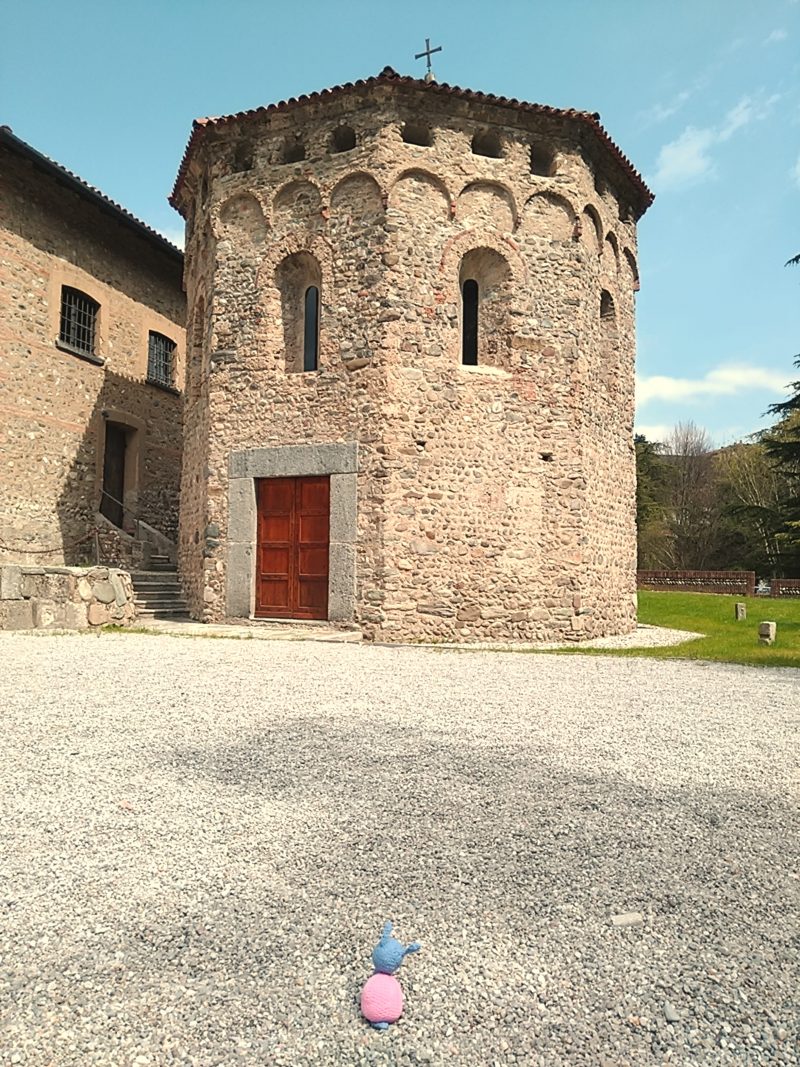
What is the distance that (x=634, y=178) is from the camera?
42.8 ft

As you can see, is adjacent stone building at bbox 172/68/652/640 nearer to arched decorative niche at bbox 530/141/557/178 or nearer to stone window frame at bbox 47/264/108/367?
arched decorative niche at bbox 530/141/557/178

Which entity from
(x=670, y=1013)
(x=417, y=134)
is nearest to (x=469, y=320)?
(x=417, y=134)

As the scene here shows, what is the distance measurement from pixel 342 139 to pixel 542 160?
3.38 meters

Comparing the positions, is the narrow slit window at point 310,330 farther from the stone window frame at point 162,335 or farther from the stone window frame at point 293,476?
the stone window frame at point 162,335

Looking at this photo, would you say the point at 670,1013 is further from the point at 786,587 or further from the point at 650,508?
the point at 650,508

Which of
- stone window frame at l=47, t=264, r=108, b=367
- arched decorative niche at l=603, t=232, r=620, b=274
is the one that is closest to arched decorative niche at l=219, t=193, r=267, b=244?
stone window frame at l=47, t=264, r=108, b=367

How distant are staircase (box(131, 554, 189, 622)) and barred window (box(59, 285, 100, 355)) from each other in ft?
18.4

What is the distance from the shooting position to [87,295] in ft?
50.8

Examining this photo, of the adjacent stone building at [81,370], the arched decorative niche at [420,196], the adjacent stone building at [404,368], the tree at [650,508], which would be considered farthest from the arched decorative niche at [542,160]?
the tree at [650,508]

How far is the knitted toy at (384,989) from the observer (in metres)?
1.61

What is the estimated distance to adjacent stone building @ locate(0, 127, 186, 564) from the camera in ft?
45.2

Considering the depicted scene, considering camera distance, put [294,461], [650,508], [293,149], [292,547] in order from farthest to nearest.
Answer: [650,508]
[293,149]
[292,547]
[294,461]

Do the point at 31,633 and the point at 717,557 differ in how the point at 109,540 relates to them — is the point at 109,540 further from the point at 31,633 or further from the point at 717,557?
the point at 717,557

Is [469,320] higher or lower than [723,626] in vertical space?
higher
